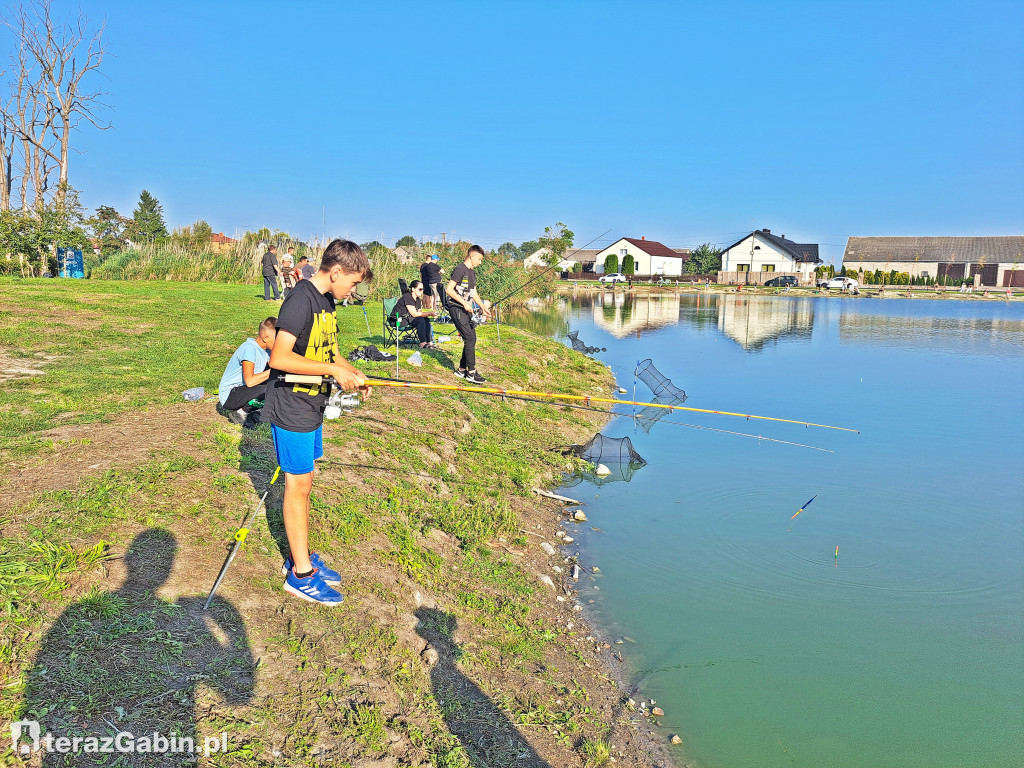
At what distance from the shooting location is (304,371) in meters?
3.65

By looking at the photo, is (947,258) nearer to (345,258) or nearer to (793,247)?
(793,247)

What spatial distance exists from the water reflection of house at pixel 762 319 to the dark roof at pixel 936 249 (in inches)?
1587

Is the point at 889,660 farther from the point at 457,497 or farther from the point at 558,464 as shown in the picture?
the point at 558,464

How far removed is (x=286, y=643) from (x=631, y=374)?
14426mm

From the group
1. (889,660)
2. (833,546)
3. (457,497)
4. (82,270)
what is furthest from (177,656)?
(82,270)

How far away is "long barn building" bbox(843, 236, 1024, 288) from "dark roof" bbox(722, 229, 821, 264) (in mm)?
3956

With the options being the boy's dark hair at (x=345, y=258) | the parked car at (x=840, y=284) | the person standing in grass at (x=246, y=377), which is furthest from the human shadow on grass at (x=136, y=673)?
the parked car at (x=840, y=284)

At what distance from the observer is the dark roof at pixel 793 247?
81750mm

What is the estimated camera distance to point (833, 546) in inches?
285

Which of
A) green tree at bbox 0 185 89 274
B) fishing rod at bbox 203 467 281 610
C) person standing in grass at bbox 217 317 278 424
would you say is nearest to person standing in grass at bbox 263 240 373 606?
fishing rod at bbox 203 467 281 610

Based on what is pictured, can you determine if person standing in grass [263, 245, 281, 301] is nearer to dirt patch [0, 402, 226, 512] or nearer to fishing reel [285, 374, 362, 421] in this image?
fishing reel [285, 374, 362, 421]

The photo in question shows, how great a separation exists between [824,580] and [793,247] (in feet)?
293

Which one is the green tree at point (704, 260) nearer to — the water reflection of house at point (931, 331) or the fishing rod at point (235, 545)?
the water reflection of house at point (931, 331)

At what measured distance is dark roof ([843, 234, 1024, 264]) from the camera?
261ft
